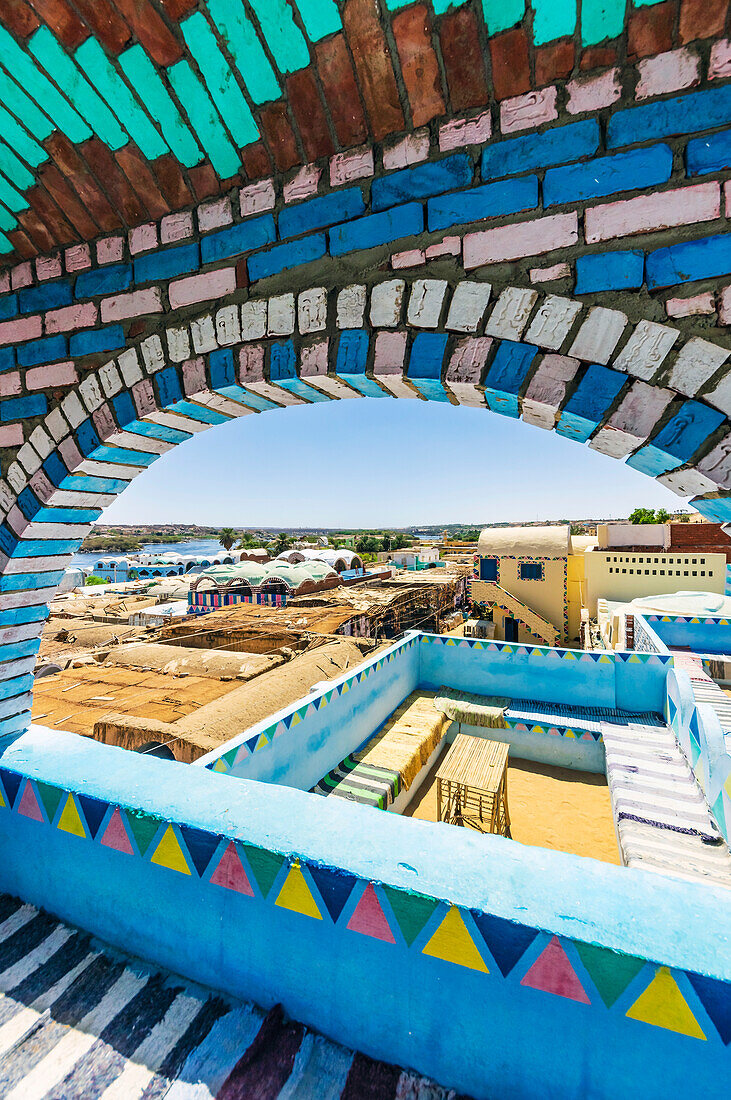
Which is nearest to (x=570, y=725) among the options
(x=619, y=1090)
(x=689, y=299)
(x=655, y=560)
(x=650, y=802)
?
(x=650, y=802)

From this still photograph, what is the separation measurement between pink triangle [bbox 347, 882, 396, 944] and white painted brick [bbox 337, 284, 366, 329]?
5.83 feet

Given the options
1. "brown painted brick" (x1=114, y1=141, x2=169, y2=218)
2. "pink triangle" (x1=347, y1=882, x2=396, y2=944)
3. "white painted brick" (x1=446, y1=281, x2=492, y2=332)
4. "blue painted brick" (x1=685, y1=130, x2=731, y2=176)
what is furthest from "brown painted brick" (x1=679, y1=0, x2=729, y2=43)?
"pink triangle" (x1=347, y1=882, x2=396, y2=944)

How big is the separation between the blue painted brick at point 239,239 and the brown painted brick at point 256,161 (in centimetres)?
15

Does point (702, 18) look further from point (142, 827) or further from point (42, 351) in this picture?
point (142, 827)

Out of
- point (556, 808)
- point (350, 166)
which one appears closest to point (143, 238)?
point (350, 166)

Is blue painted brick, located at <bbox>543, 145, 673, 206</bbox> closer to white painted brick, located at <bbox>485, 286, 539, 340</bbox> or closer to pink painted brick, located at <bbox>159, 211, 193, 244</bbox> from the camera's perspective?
white painted brick, located at <bbox>485, 286, 539, 340</bbox>

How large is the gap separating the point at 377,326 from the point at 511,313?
16.8 inches

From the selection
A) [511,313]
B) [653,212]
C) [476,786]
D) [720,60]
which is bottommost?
[476,786]

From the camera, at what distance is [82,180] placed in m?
1.97

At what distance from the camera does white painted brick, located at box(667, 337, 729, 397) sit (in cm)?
121

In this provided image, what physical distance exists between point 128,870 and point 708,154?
9.72 feet

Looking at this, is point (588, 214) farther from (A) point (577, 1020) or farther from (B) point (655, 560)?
(B) point (655, 560)

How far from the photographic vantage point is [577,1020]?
128 centimetres

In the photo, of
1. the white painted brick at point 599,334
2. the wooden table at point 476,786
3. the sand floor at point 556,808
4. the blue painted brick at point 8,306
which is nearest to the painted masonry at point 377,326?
the white painted brick at point 599,334
